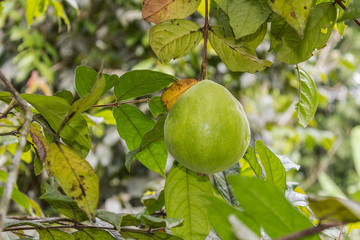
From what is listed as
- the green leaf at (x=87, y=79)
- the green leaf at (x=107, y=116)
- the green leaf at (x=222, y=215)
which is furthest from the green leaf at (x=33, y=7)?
the green leaf at (x=222, y=215)

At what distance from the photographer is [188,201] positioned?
1.84 feet

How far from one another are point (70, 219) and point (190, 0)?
1.17 ft

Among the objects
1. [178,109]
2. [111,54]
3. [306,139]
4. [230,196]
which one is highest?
[178,109]

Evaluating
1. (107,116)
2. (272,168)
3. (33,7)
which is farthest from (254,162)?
(33,7)

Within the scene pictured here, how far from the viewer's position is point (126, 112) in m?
0.61

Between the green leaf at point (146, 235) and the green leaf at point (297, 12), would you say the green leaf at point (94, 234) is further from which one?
the green leaf at point (297, 12)

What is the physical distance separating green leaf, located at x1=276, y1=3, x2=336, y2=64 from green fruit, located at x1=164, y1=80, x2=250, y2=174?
10cm

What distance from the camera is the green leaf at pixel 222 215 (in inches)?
12.5

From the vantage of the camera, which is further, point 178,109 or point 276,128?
point 276,128

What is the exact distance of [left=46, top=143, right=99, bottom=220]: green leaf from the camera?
1.28ft

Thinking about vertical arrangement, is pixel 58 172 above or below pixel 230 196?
above

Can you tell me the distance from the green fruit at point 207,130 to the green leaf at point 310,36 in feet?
0.34

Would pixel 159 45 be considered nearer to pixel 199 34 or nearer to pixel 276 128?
pixel 199 34

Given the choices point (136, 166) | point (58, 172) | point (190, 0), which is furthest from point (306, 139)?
point (58, 172)
